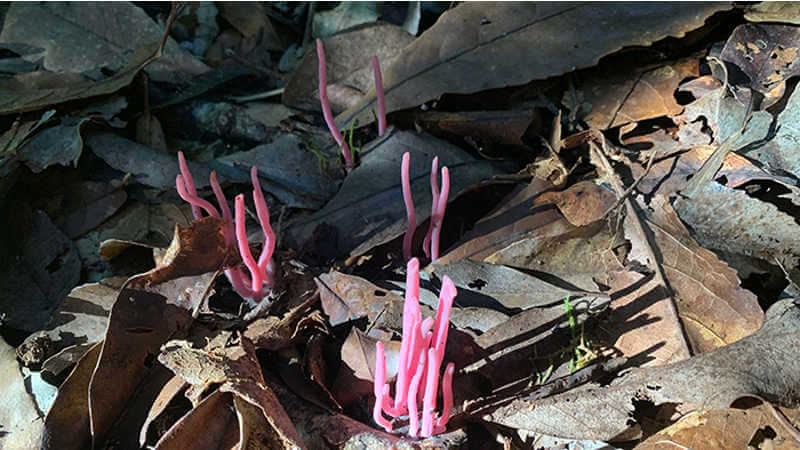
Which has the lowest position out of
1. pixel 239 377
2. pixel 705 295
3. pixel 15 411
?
pixel 15 411

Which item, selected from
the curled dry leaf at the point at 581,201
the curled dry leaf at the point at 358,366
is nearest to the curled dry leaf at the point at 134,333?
the curled dry leaf at the point at 358,366

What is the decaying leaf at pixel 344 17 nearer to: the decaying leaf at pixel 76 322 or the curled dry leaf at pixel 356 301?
the curled dry leaf at pixel 356 301

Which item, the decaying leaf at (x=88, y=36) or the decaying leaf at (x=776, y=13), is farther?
the decaying leaf at (x=88, y=36)

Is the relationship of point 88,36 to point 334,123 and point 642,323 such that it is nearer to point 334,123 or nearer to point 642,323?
point 334,123

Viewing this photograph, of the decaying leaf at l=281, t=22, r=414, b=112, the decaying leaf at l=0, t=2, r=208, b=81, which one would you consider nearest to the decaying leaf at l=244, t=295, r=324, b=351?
the decaying leaf at l=281, t=22, r=414, b=112

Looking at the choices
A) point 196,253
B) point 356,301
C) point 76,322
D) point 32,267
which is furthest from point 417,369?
point 32,267

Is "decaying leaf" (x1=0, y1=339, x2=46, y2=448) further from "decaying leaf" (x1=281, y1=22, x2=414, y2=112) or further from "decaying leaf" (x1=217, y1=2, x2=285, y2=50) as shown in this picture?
"decaying leaf" (x1=217, y1=2, x2=285, y2=50)
